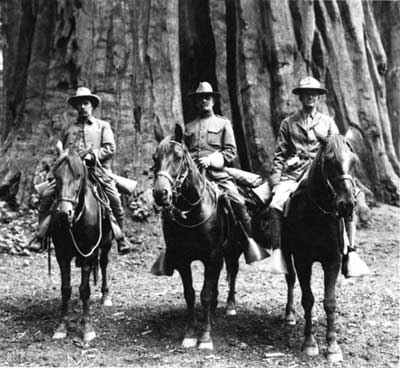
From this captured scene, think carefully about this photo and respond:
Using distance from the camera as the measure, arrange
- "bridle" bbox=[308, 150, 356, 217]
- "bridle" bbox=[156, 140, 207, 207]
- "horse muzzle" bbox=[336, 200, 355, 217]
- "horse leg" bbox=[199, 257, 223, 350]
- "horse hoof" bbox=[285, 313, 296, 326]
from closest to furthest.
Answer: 1. "horse muzzle" bbox=[336, 200, 355, 217]
2. "bridle" bbox=[308, 150, 356, 217]
3. "bridle" bbox=[156, 140, 207, 207]
4. "horse leg" bbox=[199, 257, 223, 350]
5. "horse hoof" bbox=[285, 313, 296, 326]

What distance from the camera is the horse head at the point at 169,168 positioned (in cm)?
530

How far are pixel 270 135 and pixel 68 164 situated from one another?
6.07 meters

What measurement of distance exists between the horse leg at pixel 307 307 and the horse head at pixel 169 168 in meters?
1.68

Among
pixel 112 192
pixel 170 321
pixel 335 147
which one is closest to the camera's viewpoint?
pixel 335 147

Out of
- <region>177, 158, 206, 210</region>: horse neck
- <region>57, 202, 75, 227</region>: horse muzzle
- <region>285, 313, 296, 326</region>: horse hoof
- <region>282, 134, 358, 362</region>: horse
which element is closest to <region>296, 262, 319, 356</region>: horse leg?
<region>282, 134, 358, 362</region>: horse

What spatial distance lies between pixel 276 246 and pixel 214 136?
159cm

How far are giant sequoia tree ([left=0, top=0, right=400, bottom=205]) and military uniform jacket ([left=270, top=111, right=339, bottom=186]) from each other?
4204mm

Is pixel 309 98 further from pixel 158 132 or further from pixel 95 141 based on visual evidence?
pixel 158 132

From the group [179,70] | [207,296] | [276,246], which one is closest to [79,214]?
[207,296]

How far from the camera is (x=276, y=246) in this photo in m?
6.52

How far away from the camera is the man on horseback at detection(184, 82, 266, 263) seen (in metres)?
6.80

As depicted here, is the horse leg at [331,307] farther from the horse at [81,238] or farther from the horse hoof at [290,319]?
the horse at [81,238]

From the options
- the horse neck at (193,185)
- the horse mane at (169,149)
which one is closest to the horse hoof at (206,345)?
the horse neck at (193,185)

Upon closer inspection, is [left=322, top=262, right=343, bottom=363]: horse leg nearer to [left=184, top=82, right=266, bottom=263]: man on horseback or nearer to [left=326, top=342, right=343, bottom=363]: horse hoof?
[left=326, top=342, right=343, bottom=363]: horse hoof
